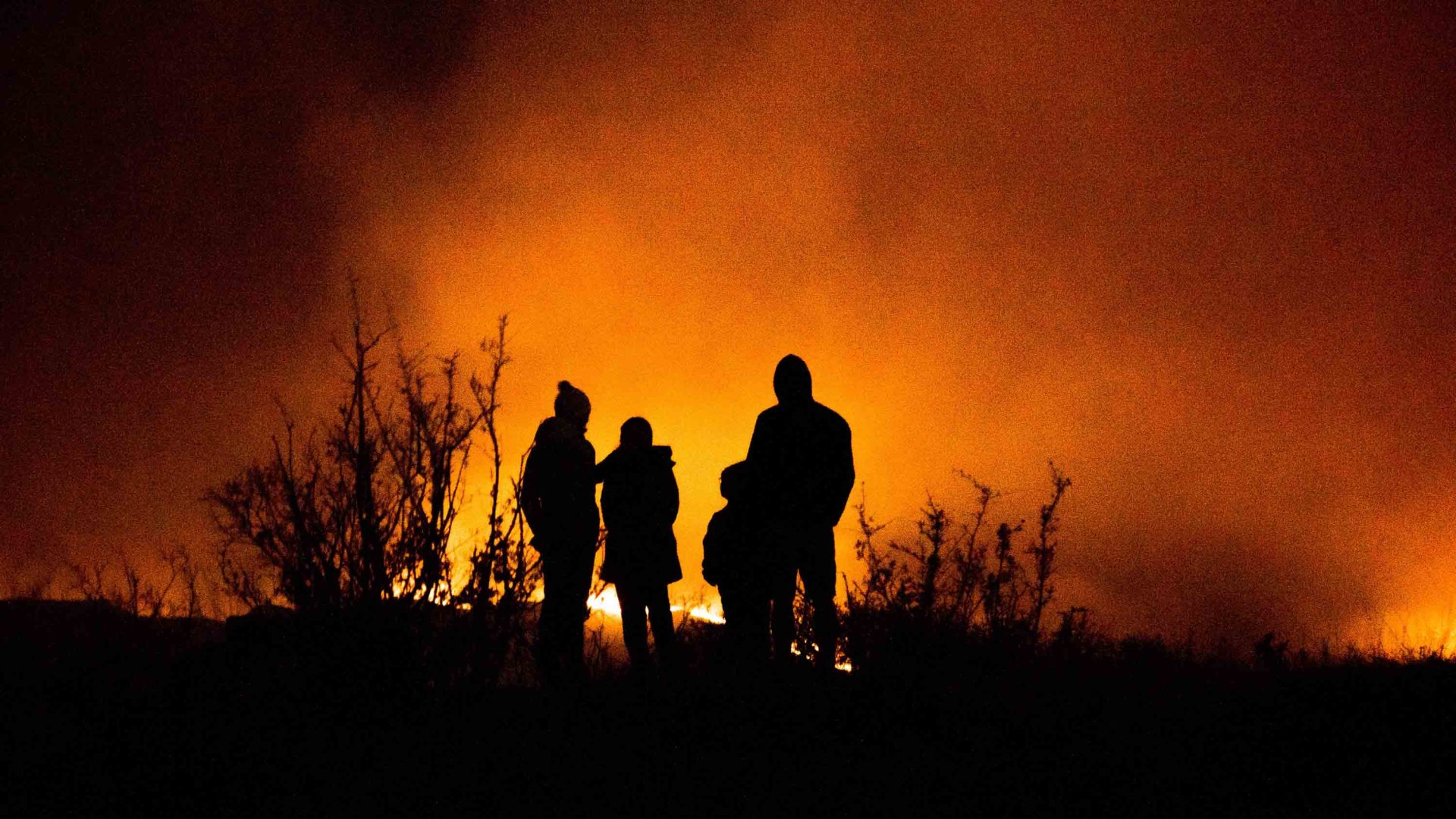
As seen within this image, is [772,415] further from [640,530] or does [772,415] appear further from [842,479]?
[640,530]

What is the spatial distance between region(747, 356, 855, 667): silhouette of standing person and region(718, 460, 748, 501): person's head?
88mm

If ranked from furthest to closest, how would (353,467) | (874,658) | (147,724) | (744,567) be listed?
(744,567), (874,658), (353,467), (147,724)

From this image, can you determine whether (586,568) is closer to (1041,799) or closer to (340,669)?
(340,669)

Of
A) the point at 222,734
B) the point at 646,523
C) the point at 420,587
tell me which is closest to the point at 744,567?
the point at 646,523

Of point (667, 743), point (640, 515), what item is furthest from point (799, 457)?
point (667, 743)

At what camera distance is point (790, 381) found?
5.52 metres

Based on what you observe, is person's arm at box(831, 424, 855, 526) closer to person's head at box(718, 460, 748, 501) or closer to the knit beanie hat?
person's head at box(718, 460, 748, 501)

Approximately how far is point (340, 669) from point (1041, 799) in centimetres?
278

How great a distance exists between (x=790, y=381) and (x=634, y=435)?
1.11 m

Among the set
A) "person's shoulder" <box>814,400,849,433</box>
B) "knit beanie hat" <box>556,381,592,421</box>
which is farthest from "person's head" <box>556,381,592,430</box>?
"person's shoulder" <box>814,400,849,433</box>

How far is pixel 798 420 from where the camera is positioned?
547 centimetres

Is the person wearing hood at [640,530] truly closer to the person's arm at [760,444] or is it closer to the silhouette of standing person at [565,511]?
the silhouette of standing person at [565,511]

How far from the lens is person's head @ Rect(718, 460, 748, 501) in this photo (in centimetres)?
554

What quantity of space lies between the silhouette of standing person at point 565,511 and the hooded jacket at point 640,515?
0.16 meters
